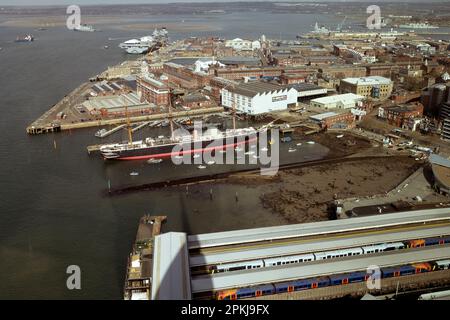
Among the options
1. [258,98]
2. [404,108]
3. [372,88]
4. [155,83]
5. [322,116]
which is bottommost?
[322,116]

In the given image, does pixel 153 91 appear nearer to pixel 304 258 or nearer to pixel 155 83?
pixel 155 83

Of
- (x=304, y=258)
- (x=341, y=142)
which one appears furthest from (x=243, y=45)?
(x=304, y=258)

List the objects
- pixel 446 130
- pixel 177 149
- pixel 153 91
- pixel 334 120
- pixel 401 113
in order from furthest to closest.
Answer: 1. pixel 153 91
2. pixel 334 120
3. pixel 401 113
4. pixel 446 130
5. pixel 177 149

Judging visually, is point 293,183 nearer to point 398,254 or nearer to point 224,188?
point 224,188

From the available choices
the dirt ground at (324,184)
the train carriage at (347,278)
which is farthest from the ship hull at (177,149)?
the train carriage at (347,278)

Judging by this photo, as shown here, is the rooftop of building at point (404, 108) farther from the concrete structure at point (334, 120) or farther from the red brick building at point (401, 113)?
the concrete structure at point (334, 120)

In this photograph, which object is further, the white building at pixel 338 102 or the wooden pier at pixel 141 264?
the white building at pixel 338 102
